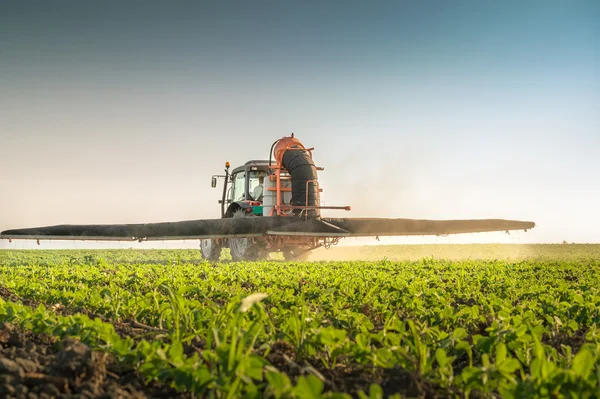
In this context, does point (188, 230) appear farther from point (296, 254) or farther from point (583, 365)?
point (583, 365)

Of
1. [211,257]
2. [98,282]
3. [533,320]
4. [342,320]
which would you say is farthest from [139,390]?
[211,257]

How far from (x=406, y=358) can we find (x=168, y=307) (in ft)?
6.08

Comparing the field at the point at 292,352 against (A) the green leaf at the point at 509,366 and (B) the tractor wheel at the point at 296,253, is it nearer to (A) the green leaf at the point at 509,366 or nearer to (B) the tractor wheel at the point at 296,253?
(A) the green leaf at the point at 509,366

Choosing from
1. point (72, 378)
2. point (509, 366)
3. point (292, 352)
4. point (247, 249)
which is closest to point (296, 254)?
point (247, 249)

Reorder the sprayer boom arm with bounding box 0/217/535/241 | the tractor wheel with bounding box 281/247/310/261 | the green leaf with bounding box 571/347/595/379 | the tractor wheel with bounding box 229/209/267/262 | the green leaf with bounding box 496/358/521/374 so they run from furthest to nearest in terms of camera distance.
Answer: the tractor wheel with bounding box 281/247/310/261 < the tractor wheel with bounding box 229/209/267/262 < the sprayer boom arm with bounding box 0/217/535/241 < the green leaf with bounding box 496/358/521/374 < the green leaf with bounding box 571/347/595/379

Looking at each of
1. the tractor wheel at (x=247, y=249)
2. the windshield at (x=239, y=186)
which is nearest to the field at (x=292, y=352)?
the tractor wheel at (x=247, y=249)

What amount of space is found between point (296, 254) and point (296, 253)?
34 mm

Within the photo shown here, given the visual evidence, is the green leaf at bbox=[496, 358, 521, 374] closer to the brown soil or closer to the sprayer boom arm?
the brown soil

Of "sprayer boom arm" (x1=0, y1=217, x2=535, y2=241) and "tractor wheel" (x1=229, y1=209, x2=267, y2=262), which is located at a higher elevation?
"sprayer boom arm" (x1=0, y1=217, x2=535, y2=241)

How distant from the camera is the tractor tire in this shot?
1533 centimetres

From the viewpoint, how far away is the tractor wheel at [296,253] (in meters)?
15.3

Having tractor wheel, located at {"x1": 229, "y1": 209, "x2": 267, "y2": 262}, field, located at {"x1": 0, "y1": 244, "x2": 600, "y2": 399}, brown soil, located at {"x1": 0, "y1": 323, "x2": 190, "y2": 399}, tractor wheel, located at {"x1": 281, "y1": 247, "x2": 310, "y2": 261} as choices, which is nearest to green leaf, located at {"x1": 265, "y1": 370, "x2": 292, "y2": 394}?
field, located at {"x1": 0, "y1": 244, "x2": 600, "y2": 399}

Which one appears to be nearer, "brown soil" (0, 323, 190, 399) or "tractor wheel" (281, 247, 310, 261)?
"brown soil" (0, 323, 190, 399)

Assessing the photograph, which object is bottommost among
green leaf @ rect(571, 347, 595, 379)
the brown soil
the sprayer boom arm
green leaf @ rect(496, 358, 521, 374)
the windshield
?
the brown soil
